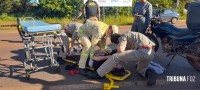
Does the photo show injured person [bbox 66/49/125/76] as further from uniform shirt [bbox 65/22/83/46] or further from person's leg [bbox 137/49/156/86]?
A: uniform shirt [bbox 65/22/83/46]

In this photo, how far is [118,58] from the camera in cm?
567

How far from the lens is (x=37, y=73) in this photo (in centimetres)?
653

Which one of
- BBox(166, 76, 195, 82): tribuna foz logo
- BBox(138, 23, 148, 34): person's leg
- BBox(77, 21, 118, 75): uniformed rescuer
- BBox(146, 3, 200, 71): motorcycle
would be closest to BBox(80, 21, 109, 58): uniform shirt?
BBox(77, 21, 118, 75): uniformed rescuer

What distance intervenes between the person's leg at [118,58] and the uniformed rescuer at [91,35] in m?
0.56

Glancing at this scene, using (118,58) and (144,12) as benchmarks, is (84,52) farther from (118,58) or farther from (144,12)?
(144,12)

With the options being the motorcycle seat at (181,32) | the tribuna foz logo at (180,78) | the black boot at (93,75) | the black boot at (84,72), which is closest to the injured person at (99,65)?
the black boot at (84,72)

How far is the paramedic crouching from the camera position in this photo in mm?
5664

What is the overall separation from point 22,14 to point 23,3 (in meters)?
1.53

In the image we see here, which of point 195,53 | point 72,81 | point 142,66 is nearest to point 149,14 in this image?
Result: point 195,53

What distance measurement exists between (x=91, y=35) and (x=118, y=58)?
1.01m

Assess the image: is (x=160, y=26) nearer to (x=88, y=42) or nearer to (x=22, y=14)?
(x=88, y=42)

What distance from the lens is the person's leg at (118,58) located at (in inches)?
223

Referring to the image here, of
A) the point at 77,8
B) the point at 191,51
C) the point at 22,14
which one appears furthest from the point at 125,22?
the point at 191,51

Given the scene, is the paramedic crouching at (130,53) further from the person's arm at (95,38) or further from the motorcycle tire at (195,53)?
the motorcycle tire at (195,53)
